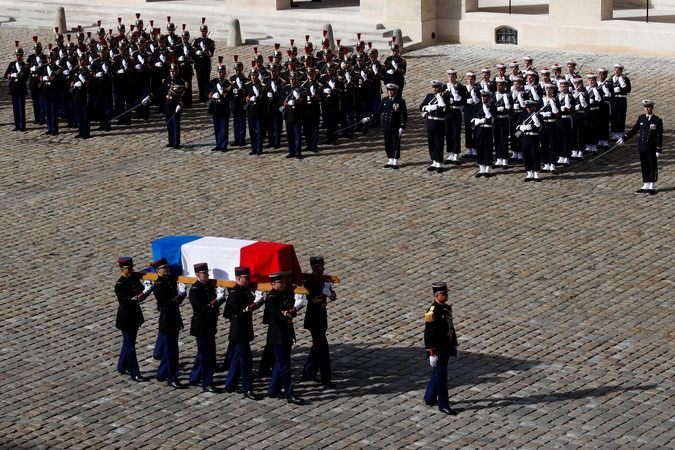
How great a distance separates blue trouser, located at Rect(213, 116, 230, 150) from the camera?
24562mm

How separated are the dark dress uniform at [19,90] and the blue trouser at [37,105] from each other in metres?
0.20

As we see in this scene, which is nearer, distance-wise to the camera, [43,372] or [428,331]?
[428,331]

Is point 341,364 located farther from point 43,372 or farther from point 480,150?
point 480,150

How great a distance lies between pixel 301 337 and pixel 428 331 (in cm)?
237

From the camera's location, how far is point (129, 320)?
15.1 metres

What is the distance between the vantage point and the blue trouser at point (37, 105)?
2645 cm

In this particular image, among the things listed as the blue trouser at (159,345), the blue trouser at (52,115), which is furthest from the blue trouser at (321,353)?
the blue trouser at (52,115)

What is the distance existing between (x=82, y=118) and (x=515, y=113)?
7.97 metres

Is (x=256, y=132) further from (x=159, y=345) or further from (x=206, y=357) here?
(x=206, y=357)

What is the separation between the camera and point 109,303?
56.6ft

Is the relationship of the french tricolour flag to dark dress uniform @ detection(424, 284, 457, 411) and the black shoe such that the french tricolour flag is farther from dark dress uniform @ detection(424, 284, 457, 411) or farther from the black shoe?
dark dress uniform @ detection(424, 284, 457, 411)

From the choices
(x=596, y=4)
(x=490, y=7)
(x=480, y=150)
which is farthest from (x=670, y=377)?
(x=490, y=7)

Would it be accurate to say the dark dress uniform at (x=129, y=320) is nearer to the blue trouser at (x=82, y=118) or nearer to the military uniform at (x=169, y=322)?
the military uniform at (x=169, y=322)

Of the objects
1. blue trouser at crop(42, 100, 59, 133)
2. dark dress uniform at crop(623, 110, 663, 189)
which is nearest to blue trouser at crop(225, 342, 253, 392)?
dark dress uniform at crop(623, 110, 663, 189)
